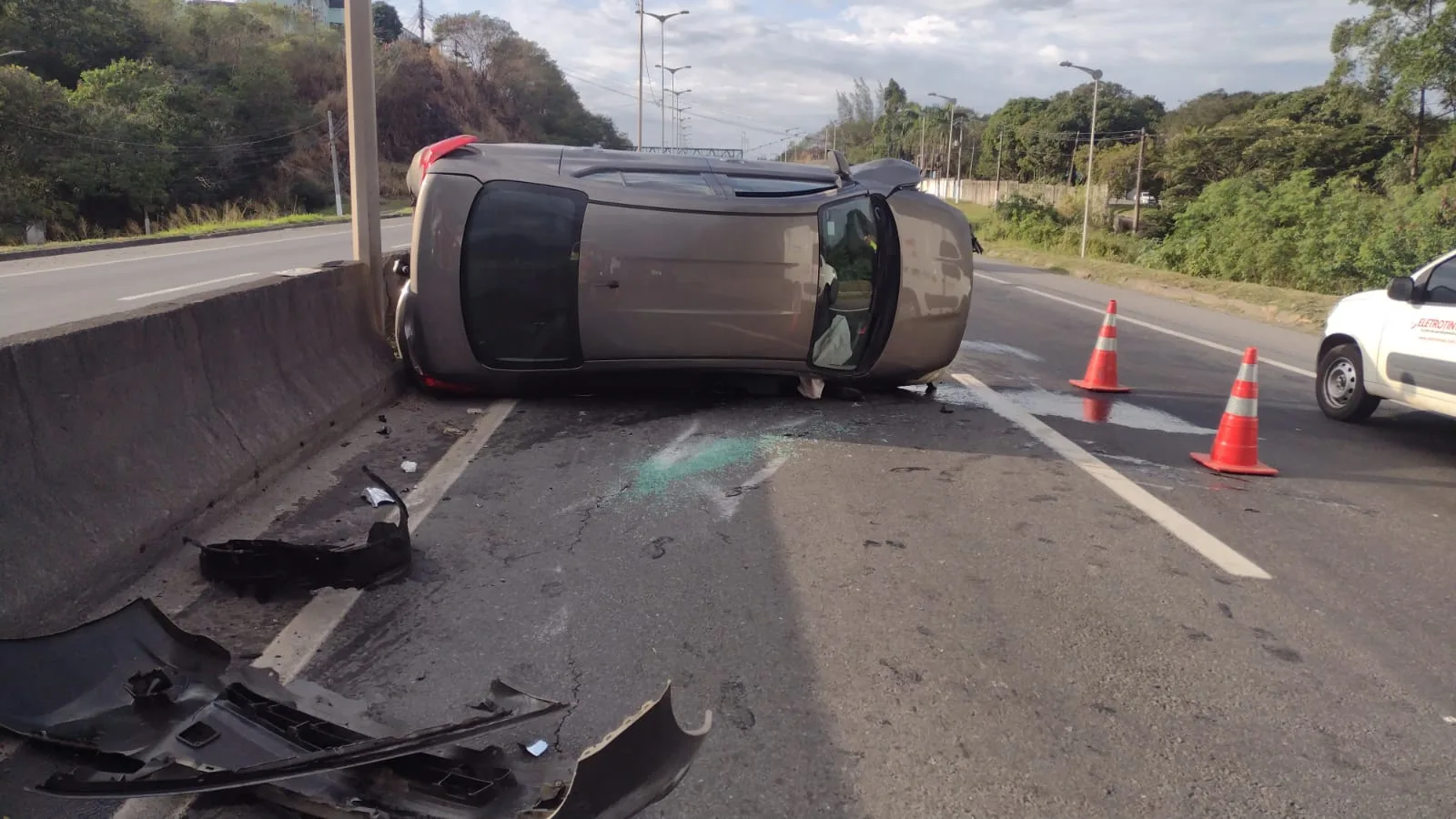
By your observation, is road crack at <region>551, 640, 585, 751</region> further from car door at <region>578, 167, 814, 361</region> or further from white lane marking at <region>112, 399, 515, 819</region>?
car door at <region>578, 167, 814, 361</region>

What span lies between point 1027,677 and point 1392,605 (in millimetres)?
2108

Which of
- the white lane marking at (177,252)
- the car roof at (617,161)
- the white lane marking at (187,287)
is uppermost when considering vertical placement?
the car roof at (617,161)

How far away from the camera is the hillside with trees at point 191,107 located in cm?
3850

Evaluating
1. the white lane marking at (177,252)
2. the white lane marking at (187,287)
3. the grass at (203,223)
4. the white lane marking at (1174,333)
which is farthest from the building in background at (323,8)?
the white lane marking at (1174,333)

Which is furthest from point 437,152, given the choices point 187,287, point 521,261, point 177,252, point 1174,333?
point 177,252

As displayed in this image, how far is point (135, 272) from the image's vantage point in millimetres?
17594

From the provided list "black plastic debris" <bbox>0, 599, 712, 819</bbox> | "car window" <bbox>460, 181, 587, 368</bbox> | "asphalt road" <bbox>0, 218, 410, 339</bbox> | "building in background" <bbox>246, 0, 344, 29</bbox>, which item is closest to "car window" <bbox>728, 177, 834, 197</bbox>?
"car window" <bbox>460, 181, 587, 368</bbox>

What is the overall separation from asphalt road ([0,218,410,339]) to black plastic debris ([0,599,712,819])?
5.40 metres

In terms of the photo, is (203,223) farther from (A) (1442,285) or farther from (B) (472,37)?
(B) (472,37)

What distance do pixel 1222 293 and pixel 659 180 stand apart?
51.6 feet

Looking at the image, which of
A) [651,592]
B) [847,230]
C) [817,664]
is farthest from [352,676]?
[847,230]

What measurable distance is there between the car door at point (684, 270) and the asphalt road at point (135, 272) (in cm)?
385

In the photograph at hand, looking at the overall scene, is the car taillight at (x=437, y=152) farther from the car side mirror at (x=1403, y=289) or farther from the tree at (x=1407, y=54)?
the tree at (x=1407, y=54)

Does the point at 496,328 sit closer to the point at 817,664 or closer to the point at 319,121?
the point at 817,664
